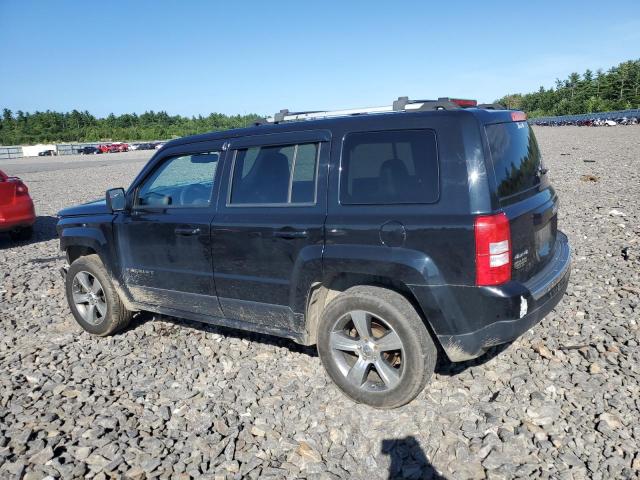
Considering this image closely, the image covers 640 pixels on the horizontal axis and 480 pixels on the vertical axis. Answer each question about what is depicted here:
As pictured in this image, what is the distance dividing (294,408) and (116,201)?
250 cm

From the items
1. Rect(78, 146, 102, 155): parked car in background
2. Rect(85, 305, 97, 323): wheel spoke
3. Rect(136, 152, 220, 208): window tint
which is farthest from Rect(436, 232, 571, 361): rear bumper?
Rect(78, 146, 102, 155): parked car in background

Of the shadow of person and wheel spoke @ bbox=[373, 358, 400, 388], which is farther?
wheel spoke @ bbox=[373, 358, 400, 388]

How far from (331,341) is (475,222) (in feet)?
4.37

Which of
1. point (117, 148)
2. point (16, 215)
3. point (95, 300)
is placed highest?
point (117, 148)

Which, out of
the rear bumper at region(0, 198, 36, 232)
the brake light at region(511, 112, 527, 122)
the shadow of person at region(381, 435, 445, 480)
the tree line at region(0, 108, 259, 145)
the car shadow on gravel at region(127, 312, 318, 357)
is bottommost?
the shadow of person at region(381, 435, 445, 480)

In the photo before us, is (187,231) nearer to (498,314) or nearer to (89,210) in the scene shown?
(89,210)

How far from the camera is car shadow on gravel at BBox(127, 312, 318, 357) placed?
4.63 meters

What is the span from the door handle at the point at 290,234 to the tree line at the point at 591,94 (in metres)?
92.5

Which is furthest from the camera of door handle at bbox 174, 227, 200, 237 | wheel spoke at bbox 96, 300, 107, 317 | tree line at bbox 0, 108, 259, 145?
tree line at bbox 0, 108, 259, 145

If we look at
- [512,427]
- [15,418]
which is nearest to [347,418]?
[512,427]

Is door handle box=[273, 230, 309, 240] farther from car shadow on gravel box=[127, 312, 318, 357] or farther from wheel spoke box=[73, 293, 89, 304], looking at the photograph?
wheel spoke box=[73, 293, 89, 304]

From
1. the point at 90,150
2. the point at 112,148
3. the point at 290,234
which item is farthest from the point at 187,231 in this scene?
the point at 90,150

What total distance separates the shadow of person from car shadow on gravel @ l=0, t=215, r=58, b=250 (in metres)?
8.99

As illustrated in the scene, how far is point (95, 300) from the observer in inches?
202
